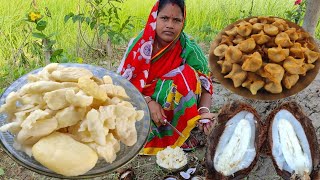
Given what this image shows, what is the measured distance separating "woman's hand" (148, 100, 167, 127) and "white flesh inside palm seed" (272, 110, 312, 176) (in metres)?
0.77

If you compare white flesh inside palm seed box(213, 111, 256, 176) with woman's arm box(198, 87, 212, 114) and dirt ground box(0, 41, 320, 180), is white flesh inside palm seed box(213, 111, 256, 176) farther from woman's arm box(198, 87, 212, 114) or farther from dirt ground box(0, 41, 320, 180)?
woman's arm box(198, 87, 212, 114)

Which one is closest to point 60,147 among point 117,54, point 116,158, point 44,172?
point 44,172

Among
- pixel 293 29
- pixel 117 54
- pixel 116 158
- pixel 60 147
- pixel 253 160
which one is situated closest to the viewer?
pixel 60 147

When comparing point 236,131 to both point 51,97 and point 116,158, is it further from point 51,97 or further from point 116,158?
point 51,97

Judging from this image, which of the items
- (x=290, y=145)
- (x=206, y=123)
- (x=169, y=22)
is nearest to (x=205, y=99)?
(x=206, y=123)

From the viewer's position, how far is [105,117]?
148 centimetres

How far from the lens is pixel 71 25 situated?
14.3ft

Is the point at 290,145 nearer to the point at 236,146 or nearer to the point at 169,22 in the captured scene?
the point at 236,146

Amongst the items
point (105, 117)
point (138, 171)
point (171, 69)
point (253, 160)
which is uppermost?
point (105, 117)

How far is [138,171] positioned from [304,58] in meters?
1.25

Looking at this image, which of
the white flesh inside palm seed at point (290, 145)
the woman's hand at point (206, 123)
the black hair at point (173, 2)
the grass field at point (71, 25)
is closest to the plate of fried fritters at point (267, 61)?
the white flesh inside palm seed at point (290, 145)

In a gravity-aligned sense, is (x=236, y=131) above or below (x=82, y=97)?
below

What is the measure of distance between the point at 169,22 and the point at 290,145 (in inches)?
42.7

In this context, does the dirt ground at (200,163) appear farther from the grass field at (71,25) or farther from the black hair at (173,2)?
the grass field at (71,25)
